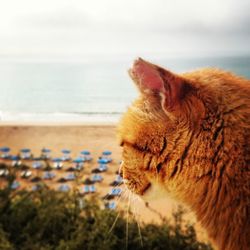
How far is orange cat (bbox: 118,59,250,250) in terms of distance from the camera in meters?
1.64

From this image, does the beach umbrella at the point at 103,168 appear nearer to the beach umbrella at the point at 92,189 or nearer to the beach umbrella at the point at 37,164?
the beach umbrella at the point at 92,189

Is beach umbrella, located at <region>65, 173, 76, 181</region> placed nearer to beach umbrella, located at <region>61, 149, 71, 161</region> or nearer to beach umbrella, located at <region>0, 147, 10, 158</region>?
beach umbrella, located at <region>61, 149, 71, 161</region>

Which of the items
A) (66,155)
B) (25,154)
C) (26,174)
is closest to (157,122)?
(26,174)

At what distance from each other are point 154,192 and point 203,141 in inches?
25.0

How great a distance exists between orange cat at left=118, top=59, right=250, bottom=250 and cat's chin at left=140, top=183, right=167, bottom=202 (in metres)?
0.11

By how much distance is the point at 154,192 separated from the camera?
7.33 ft

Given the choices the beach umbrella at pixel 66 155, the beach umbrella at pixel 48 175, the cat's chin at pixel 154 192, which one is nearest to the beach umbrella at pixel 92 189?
the beach umbrella at pixel 48 175

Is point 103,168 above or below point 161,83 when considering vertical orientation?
below

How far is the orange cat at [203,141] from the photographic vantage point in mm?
1645

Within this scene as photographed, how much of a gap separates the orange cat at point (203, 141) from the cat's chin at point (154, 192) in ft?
0.35

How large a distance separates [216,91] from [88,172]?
48.5ft

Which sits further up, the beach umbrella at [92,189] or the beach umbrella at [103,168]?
the beach umbrella at [92,189]

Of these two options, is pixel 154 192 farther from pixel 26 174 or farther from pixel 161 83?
pixel 26 174

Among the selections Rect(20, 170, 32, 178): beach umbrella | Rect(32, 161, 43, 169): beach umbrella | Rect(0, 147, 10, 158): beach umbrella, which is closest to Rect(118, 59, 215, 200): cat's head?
Rect(20, 170, 32, 178): beach umbrella
